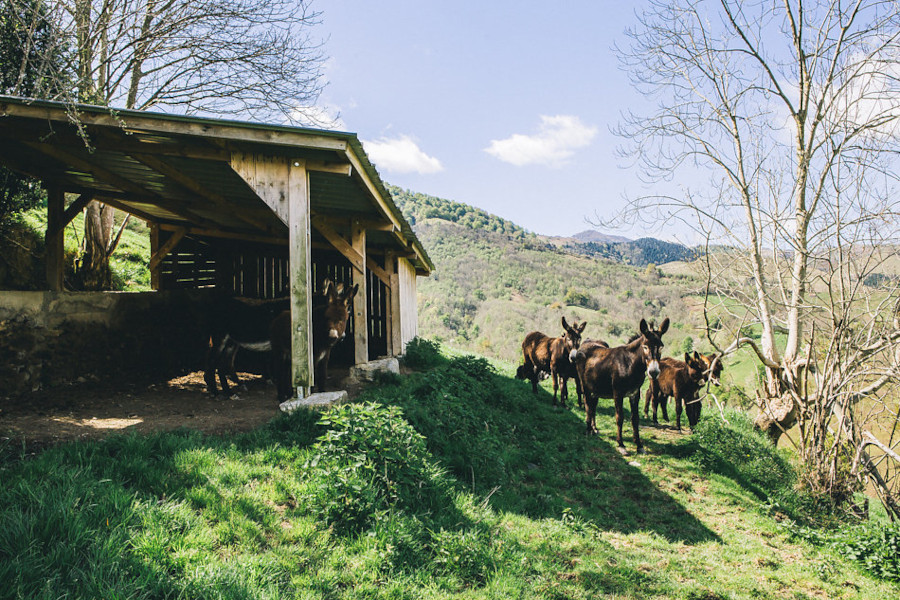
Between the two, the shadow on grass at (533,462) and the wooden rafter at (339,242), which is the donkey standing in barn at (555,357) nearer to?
the shadow on grass at (533,462)

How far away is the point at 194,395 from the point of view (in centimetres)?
806

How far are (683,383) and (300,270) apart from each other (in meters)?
8.44

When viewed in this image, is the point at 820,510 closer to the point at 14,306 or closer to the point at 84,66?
the point at 14,306

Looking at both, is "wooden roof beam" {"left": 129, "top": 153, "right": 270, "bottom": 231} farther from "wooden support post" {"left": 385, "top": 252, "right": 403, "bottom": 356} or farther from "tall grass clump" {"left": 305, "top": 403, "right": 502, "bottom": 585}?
"tall grass clump" {"left": 305, "top": 403, "right": 502, "bottom": 585}

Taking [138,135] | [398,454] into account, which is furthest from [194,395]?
[398,454]

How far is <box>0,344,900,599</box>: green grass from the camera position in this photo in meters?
3.08

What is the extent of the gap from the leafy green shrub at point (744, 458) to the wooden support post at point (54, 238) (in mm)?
11610

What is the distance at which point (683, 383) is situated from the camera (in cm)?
1039

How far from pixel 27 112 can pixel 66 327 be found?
3466mm

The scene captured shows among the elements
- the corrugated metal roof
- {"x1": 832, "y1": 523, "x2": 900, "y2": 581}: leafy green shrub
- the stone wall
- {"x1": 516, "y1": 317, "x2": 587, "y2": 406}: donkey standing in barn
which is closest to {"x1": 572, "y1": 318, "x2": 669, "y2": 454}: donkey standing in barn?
{"x1": 516, "y1": 317, "x2": 587, "y2": 406}: donkey standing in barn

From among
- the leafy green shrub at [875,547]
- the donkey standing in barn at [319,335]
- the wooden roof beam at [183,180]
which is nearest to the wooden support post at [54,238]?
the wooden roof beam at [183,180]

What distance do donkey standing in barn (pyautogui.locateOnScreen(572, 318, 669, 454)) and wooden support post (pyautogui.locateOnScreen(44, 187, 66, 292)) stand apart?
31.7 feet

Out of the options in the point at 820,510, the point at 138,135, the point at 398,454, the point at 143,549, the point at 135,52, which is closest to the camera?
the point at 143,549

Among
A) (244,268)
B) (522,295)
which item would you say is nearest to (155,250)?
(244,268)
